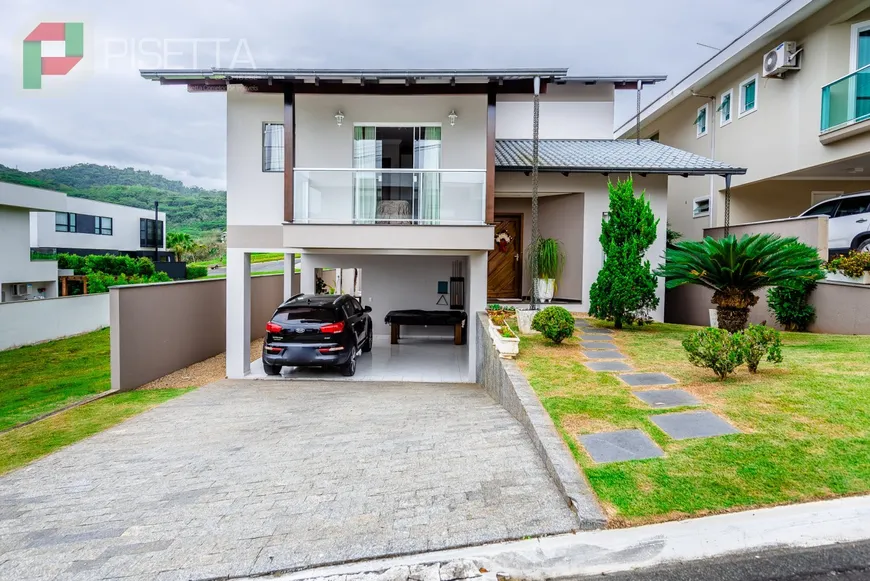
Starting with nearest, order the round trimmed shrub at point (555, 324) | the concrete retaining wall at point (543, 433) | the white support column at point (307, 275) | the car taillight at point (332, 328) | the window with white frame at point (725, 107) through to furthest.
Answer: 1. the concrete retaining wall at point (543, 433)
2. the round trimmed shrub at point (555, 324)
3. the car taillight at point (332, 328)
4. the white support column at point (307, 275)
5. the window with white frame at point (725, 107)

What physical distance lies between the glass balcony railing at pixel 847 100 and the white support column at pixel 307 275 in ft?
45.6

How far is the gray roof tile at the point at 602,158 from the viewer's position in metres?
12.0

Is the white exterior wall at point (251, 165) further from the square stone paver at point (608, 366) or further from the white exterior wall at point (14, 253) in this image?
the white exterior wall at point (14, 253)

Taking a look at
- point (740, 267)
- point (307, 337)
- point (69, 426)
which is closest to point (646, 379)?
point (740, 267)

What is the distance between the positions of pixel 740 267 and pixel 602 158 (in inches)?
253

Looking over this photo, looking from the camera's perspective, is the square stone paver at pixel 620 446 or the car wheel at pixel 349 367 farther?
the car wheel at pixel 349 367

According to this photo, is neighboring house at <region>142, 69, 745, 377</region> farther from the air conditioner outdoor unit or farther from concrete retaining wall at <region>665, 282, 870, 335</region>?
the air conditioner outdoor unit

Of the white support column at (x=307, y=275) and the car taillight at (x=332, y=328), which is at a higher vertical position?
the white support column at (x=307, y=275)

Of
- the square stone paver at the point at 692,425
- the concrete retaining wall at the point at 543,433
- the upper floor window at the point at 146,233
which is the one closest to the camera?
the concrete retaining wall at the point at 543,433

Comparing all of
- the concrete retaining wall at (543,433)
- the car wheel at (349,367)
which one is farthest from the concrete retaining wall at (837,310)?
the car wheel at (349,367)

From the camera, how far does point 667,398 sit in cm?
527

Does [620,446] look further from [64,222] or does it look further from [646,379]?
[64,222]

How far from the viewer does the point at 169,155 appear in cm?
9669

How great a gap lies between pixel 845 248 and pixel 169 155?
110929 mm
